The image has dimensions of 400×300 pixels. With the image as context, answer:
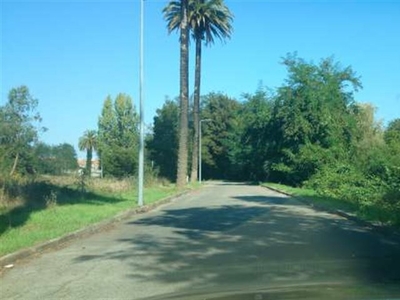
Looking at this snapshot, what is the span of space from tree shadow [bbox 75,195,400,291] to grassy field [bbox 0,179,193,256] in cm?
161

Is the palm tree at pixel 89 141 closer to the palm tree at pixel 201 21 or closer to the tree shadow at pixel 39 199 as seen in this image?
the palm tree at pixel 201 21

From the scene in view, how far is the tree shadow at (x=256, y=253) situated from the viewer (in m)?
9.18

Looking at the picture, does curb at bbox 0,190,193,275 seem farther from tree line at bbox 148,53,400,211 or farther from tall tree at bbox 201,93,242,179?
tall tree at bbox 201,93,242,179

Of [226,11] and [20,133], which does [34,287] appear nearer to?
[226,11]

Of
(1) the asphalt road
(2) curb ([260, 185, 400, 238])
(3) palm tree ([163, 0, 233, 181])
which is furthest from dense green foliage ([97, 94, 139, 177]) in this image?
(1) the asphalt road

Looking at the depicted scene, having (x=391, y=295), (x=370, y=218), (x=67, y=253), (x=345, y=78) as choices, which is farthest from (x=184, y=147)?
(x=391, y=295)

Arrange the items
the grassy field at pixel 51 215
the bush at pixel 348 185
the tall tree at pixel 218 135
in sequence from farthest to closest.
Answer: the tall tree at pixel 218 135 → the bush at pixel 348 185 → the grassy field at pixel 51 215

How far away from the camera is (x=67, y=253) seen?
12852 mm

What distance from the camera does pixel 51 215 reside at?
62.6ft

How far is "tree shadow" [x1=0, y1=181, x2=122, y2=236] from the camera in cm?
1733

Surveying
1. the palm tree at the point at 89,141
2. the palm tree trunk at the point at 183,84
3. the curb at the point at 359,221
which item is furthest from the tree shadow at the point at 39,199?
the palm tree at the point at 89,141

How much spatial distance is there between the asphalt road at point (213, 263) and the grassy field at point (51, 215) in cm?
76

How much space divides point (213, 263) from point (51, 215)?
31.6ft

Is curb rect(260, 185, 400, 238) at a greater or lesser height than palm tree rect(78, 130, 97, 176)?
lesser
